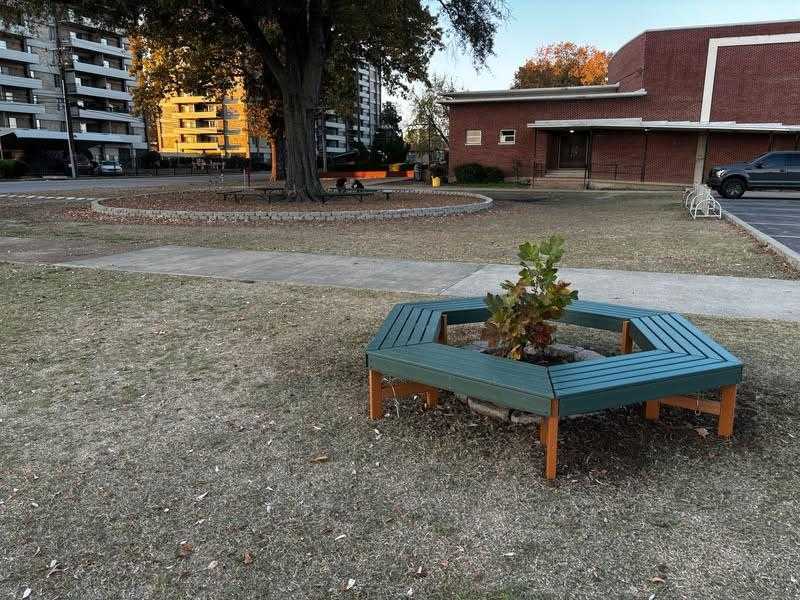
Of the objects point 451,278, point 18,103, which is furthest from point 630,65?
point 18,103

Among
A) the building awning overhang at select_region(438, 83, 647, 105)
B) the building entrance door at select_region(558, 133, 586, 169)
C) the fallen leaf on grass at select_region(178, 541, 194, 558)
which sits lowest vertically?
the fallen leaf on grass at select_region(178, 541, 194, 558)

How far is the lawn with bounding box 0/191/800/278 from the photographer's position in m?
9.31

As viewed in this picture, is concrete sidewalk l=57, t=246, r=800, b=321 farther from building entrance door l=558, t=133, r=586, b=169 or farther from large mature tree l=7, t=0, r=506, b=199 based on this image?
building entrance door l=558, t=133, r=586, b=169

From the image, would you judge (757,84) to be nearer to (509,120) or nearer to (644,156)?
(644,156)

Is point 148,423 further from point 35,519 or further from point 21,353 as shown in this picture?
point 21,353

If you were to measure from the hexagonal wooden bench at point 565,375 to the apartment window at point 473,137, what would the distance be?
32.9 metres

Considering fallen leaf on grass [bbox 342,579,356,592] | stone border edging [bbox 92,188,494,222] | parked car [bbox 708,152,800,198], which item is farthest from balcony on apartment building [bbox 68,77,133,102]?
fallen leaf on grass [bbox 342,579,356,592]

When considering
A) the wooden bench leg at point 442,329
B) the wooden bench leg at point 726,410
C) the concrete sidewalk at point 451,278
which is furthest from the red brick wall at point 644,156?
the wooden bench leg at point 726,410

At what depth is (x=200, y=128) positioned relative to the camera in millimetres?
94125

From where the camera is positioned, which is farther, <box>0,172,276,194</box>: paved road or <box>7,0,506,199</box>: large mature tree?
<box>0,172,276,194</box>: paved road

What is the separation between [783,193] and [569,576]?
27.2 m

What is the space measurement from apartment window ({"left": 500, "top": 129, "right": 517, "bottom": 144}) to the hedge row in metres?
1.63

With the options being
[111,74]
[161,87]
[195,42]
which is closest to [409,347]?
[195,42]

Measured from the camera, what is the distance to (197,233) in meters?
12.9
